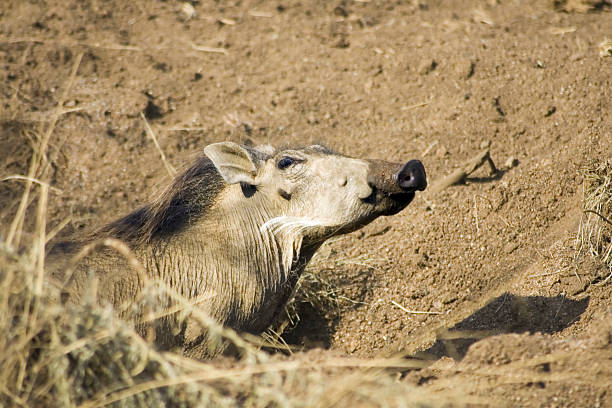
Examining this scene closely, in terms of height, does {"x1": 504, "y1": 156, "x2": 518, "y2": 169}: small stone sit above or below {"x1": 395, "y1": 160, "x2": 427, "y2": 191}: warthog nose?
below

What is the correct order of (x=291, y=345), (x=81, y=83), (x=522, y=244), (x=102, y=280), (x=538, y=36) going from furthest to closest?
(x=538, y=36), (x=81, y=83), (x=522, y=244), (x=291, y=345), (x=102, y=280)

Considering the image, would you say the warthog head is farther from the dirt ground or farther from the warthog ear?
the dirt ground

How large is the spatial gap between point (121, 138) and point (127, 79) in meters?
0.89

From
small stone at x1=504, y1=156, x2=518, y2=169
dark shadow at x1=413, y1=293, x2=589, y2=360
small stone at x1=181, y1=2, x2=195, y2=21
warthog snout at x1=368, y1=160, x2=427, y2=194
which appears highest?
small stone at x1=181, y1=2, x2=195, y2=21

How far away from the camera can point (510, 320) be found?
4.82 m

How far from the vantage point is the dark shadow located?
4.64 meters

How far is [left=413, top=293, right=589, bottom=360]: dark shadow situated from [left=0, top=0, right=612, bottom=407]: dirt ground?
0.04ft

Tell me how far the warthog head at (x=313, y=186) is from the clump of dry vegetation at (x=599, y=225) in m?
1.70

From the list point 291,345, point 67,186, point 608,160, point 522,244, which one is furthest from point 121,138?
point 608,160

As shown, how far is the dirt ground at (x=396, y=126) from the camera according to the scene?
4.84 meters

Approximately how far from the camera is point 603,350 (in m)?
3.42

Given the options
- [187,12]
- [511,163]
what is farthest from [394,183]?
[187,12]

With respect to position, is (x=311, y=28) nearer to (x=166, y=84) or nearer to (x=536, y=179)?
(x=166, y=84)

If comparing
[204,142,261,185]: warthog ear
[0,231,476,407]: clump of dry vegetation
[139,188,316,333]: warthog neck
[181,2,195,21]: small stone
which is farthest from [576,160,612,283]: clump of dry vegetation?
[181,2,195,21]: small stone
